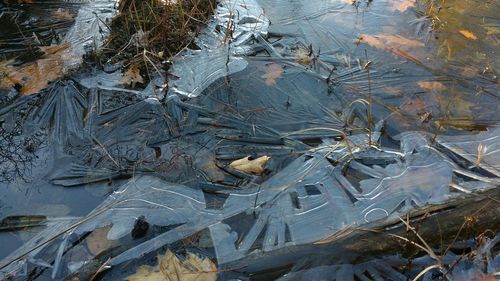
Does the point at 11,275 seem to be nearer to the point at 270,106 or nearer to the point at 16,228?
the point at 16,228

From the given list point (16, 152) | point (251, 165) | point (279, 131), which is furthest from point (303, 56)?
point (16, 152)

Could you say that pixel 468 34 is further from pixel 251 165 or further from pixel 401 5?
pixel 251 165

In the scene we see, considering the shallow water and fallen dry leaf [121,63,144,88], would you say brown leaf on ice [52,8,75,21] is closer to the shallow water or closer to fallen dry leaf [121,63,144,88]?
the shallow water

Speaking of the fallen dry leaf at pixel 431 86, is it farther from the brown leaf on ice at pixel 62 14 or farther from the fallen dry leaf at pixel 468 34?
the brown leaf on ice at pixel 62 14

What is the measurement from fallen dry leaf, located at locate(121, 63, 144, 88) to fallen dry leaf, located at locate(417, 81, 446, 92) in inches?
76.1

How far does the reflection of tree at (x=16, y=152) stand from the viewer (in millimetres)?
2287

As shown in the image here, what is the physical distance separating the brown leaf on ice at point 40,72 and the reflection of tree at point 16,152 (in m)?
0.37

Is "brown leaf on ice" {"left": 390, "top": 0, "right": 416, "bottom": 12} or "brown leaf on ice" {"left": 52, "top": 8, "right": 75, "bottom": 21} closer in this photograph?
"brown leaf on ice" {"left": 52, "top": 8, "right": 75, "bottom": 21}

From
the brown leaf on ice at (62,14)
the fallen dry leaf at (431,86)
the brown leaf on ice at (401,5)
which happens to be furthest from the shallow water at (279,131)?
the brown leaf on ice at (62,14)

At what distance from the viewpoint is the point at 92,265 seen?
1.86m

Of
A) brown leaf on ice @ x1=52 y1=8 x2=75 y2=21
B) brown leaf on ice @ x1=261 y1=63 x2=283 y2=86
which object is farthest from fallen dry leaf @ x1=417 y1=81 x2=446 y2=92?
brown leaf on ice @ x1=52 y1=8 x2=75 y2=21

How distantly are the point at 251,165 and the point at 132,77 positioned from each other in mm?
1172

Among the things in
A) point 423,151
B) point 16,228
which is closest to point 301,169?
point 423,151

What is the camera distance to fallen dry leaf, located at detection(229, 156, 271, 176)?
2348 mm
